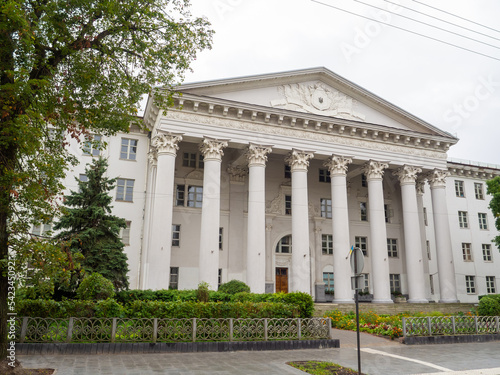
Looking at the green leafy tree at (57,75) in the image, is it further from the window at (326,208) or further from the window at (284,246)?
the window at (326,208)

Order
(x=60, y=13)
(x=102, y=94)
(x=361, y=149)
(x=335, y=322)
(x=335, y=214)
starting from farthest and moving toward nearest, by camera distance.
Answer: (x=361, y=149), (x=335, y=214), (x=335, y=322), (x=102, y=94), (x=60, y=13)

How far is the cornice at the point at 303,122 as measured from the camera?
81.4 feet

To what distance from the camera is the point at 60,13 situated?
9617mm

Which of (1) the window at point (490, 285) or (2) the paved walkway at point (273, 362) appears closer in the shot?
(2) the paved walkway at point (273, 362)

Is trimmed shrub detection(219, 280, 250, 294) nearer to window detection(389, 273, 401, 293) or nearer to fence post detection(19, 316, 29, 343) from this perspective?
fence post detection(19, 316, 29, 343)

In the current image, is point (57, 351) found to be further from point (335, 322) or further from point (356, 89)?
point (356, 89)

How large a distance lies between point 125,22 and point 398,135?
2428 centimetres

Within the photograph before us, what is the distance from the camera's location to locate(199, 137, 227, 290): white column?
23078 millimetres

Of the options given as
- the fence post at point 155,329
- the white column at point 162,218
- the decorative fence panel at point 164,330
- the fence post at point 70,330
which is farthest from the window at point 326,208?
the fence post at point 70,330

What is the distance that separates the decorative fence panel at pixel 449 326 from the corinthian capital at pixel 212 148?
14.1 m

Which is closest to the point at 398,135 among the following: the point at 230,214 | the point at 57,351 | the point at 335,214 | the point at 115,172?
the point at 335,214

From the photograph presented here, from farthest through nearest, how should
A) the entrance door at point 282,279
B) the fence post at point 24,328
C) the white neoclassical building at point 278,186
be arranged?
the entrance door at point 282,279 → the white neoclassical building at point 278,186 → the fence post at point 24,328

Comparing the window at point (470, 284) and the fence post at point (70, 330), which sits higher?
the window at point (470, 284)

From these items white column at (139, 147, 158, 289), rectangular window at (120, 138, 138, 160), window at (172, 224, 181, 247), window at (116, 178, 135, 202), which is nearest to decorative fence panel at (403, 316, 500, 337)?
white column at (139, 147, 158, 289)
